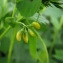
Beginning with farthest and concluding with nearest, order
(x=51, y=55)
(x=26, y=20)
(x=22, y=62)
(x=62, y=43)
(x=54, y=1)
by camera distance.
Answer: (x=62, y=43), (x=51, y=55), (x=22, y=62), (x=26, y=20), (x=54, y=1)

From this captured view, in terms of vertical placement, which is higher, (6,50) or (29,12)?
(29,12)

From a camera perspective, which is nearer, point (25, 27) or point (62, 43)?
point (25, 27)

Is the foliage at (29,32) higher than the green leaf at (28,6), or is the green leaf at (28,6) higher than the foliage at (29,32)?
the green leaf at (28,6)

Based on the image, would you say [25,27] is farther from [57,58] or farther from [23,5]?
[57,58]

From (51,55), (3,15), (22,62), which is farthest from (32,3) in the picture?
(51,55)

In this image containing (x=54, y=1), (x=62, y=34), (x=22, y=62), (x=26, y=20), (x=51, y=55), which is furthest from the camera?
(x=62, y=34)

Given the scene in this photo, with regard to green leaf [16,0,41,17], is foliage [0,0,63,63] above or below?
below

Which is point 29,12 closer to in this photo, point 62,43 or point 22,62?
point 22,62
